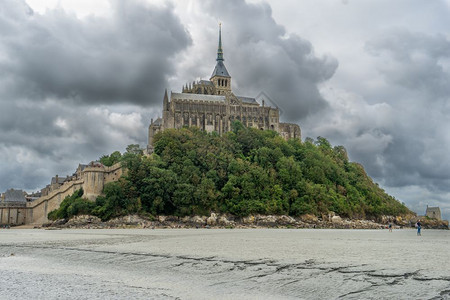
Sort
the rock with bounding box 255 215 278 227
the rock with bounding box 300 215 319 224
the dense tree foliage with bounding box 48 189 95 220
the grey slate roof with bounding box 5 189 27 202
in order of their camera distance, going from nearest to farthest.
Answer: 1. the dense tree foliage with bounding box 48 189 95 220
2. the rock with bounding box 255 215 278 227
3. the rock with bounding box 300 215 319 224
4. the grey slate roof with bounding box 5 189 27 202

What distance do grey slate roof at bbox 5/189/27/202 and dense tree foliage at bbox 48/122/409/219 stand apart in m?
18.7

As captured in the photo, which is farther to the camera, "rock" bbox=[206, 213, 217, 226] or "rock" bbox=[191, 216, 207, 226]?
"rock" bbox=[206, 213, 217, 226]

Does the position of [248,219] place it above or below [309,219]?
above

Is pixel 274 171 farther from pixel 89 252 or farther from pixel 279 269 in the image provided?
pixel 279 269

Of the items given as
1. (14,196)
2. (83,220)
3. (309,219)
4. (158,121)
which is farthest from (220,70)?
(83,220)

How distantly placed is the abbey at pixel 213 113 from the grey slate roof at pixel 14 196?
31215mm

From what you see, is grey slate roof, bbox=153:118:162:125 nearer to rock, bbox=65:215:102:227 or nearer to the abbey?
the abbey

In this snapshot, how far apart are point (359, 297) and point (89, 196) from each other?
58464 millimetres

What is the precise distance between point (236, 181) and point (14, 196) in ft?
129

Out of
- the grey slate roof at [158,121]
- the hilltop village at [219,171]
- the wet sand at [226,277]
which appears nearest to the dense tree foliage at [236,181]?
the hilltop village at [219,171]

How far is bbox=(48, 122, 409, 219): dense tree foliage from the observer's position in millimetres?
63594

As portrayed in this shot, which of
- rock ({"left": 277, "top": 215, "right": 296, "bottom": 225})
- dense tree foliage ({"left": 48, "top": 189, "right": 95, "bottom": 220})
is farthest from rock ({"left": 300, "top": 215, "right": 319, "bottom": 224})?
dense tree foliage ({"left": 48, "top": 189, "right": 95, "bottom": 220})

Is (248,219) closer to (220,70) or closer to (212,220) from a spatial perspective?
(212,220)

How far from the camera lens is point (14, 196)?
73062mm
